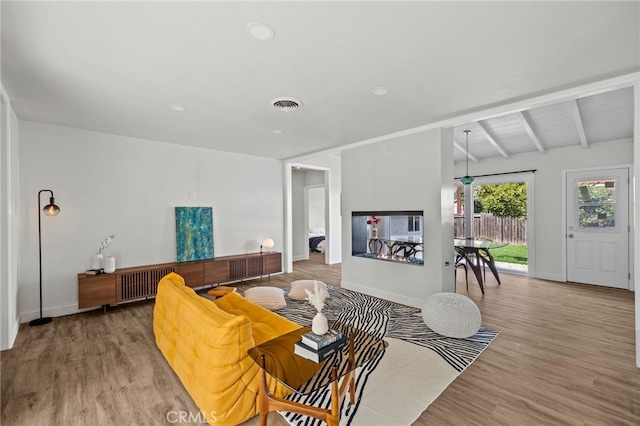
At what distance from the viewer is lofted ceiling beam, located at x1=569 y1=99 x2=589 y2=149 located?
3859 millimetres

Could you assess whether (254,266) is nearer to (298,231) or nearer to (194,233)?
(194,233)

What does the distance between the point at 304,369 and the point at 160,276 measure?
3.64m

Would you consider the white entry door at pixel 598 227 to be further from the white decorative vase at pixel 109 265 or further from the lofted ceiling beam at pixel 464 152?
the white decorative vase at pixel 109 265

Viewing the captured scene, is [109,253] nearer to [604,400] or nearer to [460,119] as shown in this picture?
[460,119]

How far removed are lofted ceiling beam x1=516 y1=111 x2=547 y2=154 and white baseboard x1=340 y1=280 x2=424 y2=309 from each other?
3.12m

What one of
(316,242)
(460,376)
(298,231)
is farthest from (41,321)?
(316,242)

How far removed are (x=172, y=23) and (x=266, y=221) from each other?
4563 millimetres

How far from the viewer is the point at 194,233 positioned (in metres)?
5.00

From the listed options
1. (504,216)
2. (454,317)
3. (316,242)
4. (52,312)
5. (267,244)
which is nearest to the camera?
(454,317)

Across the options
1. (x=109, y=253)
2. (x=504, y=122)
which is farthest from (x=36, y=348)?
(x=504, y=122)

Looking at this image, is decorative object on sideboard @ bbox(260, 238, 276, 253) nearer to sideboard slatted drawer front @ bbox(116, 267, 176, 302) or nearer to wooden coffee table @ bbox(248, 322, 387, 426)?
sideboard slatted drawer front @ bbox(116, 267, 176, 302)

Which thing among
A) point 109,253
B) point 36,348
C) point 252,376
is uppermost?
point 109,253

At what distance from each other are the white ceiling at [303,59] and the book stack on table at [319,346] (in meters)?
1.97

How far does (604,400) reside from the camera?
6.70ft
